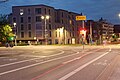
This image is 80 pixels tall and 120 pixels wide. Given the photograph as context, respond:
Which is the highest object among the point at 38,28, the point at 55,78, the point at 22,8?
the point at 22,8

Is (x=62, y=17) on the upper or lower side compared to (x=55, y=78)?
upper

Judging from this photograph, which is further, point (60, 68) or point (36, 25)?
point (36, 25)

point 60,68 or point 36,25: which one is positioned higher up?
point 36,25

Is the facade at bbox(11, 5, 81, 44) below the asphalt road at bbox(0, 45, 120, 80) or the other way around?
the other way around

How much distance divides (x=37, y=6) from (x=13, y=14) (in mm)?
10383

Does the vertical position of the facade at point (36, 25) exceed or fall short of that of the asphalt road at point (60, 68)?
it exceeds it

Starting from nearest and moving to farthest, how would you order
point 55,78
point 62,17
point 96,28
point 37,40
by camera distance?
point 55,78
point 37,40
point 62,17
point 96,28

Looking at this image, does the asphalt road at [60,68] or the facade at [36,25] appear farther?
the facade at [36,25]

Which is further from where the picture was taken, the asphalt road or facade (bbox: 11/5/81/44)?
facade (bbox: 11/5/81/44)

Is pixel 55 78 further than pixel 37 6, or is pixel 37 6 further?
pixel 37 6

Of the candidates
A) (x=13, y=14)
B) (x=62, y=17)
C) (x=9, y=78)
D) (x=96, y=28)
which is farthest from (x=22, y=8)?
(x=9, y=78)

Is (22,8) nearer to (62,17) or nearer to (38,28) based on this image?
(38,28)

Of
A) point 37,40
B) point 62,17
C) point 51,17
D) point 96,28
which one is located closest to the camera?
point 37,40

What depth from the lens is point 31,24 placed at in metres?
110
